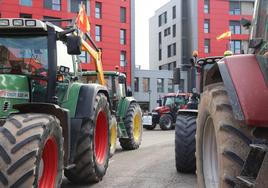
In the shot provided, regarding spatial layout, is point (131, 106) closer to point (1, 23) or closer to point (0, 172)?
point (1, 23)

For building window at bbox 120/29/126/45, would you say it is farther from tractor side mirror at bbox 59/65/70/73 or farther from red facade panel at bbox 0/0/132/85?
tractor side mirror at bbox 59/65/70/73

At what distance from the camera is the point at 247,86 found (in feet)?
13.0

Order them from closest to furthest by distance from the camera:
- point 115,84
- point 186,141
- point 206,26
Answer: point 186,141
point 115,84
point 206,26

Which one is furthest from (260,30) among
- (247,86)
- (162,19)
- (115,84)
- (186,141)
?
(162,19)

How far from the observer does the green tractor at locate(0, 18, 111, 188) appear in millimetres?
5031

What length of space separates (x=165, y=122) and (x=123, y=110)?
13.7 metres

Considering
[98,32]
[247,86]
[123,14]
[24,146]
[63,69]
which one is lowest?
[24,146]

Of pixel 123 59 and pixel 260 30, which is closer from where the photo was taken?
pixel 260 30

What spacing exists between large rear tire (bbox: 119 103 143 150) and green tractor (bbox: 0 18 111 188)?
5.32 m

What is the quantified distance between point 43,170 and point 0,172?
1126 mm

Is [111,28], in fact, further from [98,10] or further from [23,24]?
[23,24]

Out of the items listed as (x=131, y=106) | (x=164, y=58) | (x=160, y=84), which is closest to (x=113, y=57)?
(x=160, y=84)

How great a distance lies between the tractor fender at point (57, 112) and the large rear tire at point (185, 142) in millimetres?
2419

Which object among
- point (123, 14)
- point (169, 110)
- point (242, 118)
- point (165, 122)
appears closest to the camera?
point (242, 118)
